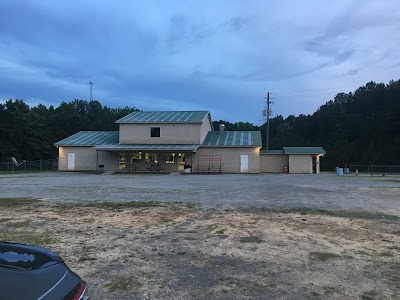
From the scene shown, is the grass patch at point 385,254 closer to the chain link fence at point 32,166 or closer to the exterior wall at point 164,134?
the exterior wall at point 164,134

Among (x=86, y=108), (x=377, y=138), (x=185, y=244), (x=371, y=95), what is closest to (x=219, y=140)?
(x=185, y=244)

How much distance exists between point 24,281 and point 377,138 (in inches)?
3204

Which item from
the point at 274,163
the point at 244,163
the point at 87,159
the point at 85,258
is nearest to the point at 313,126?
the point at 274,163

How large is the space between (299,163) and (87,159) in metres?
24.3

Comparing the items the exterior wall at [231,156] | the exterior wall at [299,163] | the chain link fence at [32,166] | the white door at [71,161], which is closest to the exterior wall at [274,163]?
the exterior wall at [299,163]

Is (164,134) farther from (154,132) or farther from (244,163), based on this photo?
(244,163)

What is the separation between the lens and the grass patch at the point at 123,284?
454cm

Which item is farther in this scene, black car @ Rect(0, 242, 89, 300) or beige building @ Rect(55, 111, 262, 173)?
beige building @ Rect(55, 111, 262, 173)

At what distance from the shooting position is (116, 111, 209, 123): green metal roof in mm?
42438

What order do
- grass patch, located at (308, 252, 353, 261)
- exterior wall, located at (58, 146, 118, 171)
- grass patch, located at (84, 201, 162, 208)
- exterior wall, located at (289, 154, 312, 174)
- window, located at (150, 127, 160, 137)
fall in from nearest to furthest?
grass patch, located at (308, 252, 353, 261)
grass patch, located at (84, 201, 162, 208)
window, located at (150, 127, 160, 137)
exterior wall, located at (58, 146, 118, 171)
exterior wall, located at (289, 154, 312, 174)

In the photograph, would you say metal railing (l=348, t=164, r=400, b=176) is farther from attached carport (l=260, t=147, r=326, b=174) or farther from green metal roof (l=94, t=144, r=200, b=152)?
green metal roof (l=94, t=144, r=200, b=152)

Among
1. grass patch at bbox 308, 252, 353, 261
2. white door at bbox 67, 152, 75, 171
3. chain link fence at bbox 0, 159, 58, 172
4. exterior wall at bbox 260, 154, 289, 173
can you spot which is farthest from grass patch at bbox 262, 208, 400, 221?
chain link fence at bbox 0, 159, 58, 172

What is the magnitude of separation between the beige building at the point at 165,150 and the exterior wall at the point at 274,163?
2927 millimetres

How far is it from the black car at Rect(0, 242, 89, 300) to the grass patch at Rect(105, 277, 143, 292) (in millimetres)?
2014
